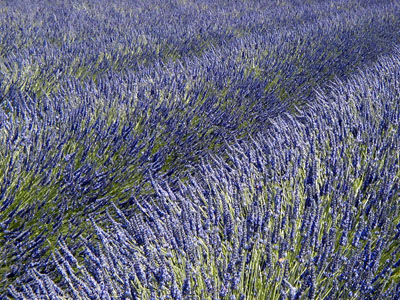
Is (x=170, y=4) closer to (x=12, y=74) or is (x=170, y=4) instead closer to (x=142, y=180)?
(x=12, y=74)

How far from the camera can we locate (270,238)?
1724 mm

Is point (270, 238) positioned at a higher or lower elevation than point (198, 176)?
higher

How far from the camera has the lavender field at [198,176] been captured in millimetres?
1560

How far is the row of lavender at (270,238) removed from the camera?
4.88ft

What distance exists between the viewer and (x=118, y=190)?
2719mm

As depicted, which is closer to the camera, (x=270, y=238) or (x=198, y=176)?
(x=270, y=238)

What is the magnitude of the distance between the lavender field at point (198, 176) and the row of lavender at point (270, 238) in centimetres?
Result: 1

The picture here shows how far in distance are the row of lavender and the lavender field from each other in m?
0.01

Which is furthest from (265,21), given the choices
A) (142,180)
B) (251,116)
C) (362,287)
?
(362,287)

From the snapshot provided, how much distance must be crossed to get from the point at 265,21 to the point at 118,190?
18.1ft

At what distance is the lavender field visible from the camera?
1560mm

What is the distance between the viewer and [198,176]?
9.99 feet

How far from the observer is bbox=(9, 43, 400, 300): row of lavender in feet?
4.88

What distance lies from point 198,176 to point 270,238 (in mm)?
1364
